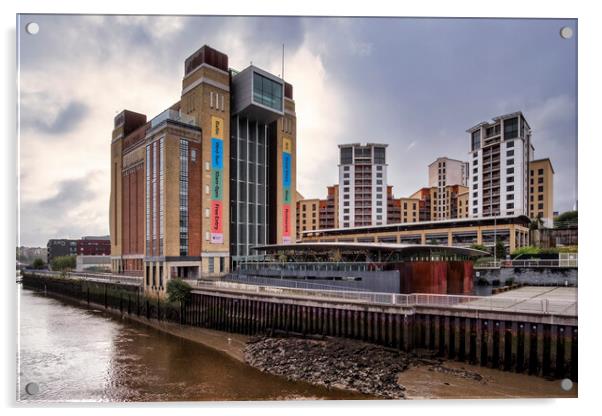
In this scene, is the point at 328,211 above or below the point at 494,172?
below

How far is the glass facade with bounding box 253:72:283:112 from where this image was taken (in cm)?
2541

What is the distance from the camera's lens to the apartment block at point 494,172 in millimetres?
35969

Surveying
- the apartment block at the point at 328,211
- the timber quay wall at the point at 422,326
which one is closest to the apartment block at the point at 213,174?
the timber quay wall at the point at 422,326

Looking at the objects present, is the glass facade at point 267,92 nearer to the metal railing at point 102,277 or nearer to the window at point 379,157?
the metal railing at point 102,277

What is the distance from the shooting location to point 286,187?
30422mm

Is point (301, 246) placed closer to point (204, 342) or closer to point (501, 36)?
point (204, 342)

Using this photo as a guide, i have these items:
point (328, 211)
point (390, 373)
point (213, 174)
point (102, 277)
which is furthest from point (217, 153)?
point (328, 211)

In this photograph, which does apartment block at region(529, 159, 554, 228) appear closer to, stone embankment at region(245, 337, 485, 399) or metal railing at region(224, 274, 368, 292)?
stone embankment at region(245, 337, 485, 399)

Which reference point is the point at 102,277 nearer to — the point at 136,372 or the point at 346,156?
the point at 136,372

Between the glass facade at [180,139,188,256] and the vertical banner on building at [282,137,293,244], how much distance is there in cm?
914

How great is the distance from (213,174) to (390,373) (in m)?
19.4

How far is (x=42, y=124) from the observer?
353 inches

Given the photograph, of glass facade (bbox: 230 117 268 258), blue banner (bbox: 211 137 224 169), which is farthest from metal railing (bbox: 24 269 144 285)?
blue banner (bbox: 211 137 224 169)

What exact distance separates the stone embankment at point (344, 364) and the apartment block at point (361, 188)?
148 feet
